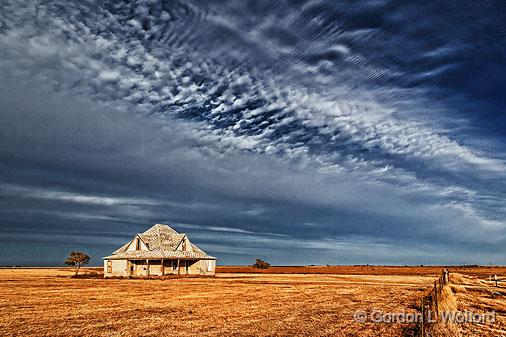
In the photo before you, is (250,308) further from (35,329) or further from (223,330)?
(35,329)

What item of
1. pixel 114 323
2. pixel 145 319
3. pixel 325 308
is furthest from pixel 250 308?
pixel 114 323

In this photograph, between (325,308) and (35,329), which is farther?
(325,308)

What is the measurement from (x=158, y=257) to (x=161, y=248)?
3254 millimetres

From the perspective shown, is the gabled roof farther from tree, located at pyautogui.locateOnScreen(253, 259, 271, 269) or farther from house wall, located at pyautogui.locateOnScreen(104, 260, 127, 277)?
tree, located at pyautogui.locateOnScreen(253, 259, 271, 269)

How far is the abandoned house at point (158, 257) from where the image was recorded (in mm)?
57375

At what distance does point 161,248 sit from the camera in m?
59.3

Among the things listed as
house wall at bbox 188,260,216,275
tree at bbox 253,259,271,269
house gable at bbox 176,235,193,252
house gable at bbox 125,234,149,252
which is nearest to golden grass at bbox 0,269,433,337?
house gable at bbox 125,234,149,252

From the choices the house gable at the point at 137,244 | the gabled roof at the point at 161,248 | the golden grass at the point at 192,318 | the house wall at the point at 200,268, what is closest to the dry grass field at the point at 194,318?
the golden grass at the point at 192,318

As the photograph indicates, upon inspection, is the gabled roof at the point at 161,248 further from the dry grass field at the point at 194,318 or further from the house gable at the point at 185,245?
the dry grass field at the point at 194,318

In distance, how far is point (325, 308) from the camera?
20.9 metres

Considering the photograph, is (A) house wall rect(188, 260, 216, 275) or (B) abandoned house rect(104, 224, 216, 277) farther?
(A) house wall rect(188, 260, 216, 275)

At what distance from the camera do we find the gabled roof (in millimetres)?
57344

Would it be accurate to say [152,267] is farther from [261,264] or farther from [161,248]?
[261,264]

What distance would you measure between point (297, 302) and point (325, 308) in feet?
10.7
